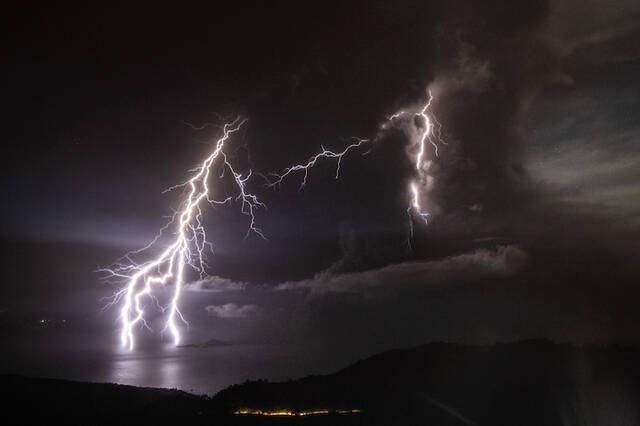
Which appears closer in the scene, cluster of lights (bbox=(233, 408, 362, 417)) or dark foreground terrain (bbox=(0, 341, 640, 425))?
dark foreground terrain (bbox=(0, 341, 640, 425))

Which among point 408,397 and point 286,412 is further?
point 408,397

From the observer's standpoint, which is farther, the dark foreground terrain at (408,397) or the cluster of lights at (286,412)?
the cluster of lights at (286,412)

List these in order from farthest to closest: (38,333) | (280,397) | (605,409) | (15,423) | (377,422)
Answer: (38,333) → (605,409) → (280,397) → (377,422) → (15,423)

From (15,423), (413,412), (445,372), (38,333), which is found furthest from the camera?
(38,333)

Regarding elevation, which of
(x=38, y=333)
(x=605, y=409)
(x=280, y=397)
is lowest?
(x=605, y=409)

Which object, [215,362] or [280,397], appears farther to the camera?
[215,362]

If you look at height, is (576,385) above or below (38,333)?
below

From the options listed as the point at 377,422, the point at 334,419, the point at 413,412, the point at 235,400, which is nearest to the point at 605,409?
the point at 413,412

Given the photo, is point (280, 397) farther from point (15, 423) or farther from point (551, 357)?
point (551, 357)
